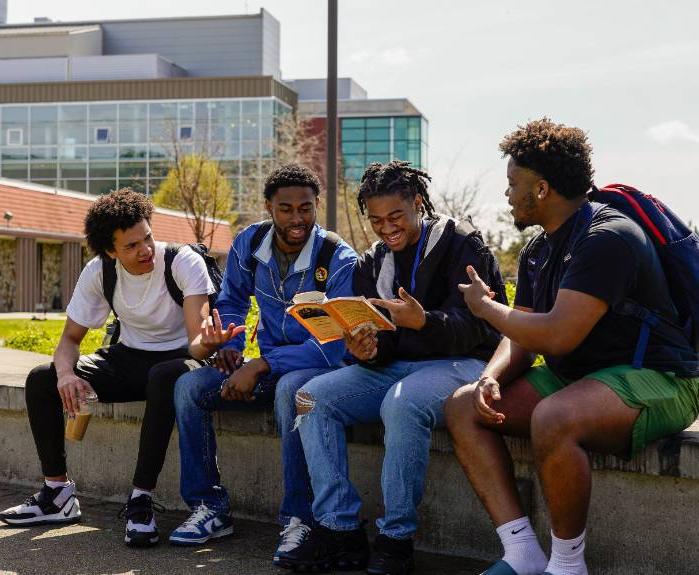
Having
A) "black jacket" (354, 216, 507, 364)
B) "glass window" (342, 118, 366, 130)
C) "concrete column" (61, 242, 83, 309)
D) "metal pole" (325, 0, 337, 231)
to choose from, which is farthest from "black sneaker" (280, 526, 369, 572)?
"glass window" (342, 118, 366, 130)

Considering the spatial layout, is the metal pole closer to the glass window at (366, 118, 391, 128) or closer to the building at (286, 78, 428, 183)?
the building at (286, 78, 428, 183)

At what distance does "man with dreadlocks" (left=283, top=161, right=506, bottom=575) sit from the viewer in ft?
12.7

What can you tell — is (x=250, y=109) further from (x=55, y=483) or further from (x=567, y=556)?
(x=567, y=556)

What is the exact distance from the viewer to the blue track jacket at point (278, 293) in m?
4.62

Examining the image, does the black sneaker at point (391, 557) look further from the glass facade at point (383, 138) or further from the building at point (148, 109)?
the glass facade at point (383, 138)

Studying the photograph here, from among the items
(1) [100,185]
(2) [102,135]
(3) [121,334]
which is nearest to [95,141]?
(2) [102,135]

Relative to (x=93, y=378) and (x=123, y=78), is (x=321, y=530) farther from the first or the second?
(x=123, y=78)

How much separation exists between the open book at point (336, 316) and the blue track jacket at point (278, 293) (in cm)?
35

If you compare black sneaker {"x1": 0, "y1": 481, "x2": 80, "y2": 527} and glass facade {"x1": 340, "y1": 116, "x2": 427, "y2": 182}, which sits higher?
glass facade {"x1": 340, "y1": 116, "x2": 427, "y2": 182}

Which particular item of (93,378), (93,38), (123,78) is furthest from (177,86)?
(93,378)

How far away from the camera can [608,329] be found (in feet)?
11.8

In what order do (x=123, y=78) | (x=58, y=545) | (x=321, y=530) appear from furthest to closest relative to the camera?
(x=123, y=78) < (x=58, y=545) < (x=321, y=530)

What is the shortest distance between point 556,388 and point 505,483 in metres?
0.43

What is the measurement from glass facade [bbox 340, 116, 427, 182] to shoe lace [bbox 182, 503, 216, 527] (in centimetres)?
7035
